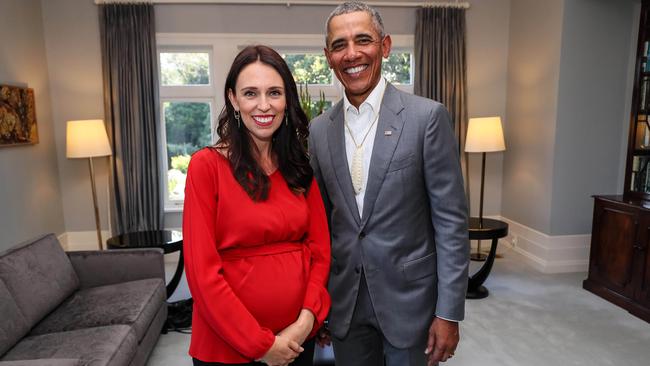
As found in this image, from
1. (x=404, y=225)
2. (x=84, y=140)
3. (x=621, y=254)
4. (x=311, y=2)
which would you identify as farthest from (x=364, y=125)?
(x=311, y=2)

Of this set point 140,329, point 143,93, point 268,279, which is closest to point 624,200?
point 268,279

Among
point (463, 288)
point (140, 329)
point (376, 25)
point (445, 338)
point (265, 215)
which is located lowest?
point (140, 329)

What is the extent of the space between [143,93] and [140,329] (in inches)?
103

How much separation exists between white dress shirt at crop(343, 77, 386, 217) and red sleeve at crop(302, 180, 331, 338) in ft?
0.45

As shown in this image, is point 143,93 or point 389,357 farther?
point 143,93

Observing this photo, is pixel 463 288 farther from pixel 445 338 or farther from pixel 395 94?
pixel 395 94

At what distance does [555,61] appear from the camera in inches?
153

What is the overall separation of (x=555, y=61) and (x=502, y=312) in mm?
2262

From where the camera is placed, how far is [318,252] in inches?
51.3

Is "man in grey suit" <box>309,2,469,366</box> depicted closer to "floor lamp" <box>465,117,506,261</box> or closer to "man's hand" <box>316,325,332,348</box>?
"man's hand" <box>316,325,332,348</box>

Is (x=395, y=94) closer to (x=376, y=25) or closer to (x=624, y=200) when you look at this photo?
(x=376, y=25)

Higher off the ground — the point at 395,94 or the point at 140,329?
the point at 395,94

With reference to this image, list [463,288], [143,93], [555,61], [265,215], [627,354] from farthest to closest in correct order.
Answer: [143,93], [555,61], [627,354], [463,288], [265,215]

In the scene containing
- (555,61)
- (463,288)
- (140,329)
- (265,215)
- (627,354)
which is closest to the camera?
(265,215)
